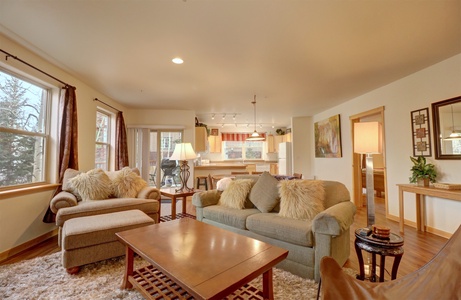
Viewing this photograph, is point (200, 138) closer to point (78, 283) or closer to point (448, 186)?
point (78, 283)

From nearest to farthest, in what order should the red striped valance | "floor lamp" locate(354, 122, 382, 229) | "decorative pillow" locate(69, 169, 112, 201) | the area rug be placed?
the area rug → "floor lamp" locate(354, 122, 382, 229) → "decorative pillow" locate(69, 169, 112, 201) → the red striped valance

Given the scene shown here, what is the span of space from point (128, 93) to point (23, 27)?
2222 millimetres

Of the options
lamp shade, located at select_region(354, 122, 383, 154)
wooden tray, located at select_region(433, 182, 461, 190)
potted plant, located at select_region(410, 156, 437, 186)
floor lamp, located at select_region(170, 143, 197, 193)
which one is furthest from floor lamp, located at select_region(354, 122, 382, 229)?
floor lamp, located at select_region(170, 143, 197, 193)

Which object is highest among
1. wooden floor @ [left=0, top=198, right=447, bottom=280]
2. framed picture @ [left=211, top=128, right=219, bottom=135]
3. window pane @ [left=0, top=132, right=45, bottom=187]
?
framed picture @ [left=211, top=128, right=219, bottom=135]

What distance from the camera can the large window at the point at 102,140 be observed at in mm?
4629

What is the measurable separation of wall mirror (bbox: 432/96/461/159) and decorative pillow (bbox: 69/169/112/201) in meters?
5.02

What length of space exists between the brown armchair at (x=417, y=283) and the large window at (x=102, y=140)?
4886 mm

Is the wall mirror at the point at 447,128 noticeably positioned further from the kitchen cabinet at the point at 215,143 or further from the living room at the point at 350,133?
the kitchen cabinet at the point at 215,143

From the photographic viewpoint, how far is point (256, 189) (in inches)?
110

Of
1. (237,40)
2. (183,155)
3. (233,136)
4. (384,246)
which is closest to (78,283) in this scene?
(183,155)

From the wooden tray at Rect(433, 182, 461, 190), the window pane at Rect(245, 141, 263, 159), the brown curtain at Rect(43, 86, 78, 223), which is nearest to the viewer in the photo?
the wooden tray at Rect(433, 182, 461, 190)

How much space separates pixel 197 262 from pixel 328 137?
567 centimetres

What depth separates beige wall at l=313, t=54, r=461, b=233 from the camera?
2.94m

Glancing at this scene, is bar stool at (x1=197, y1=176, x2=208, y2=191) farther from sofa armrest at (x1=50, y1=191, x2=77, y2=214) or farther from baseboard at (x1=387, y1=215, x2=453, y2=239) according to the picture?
baseboard at (x1=387, y1=215, x2=453, y2=239)
